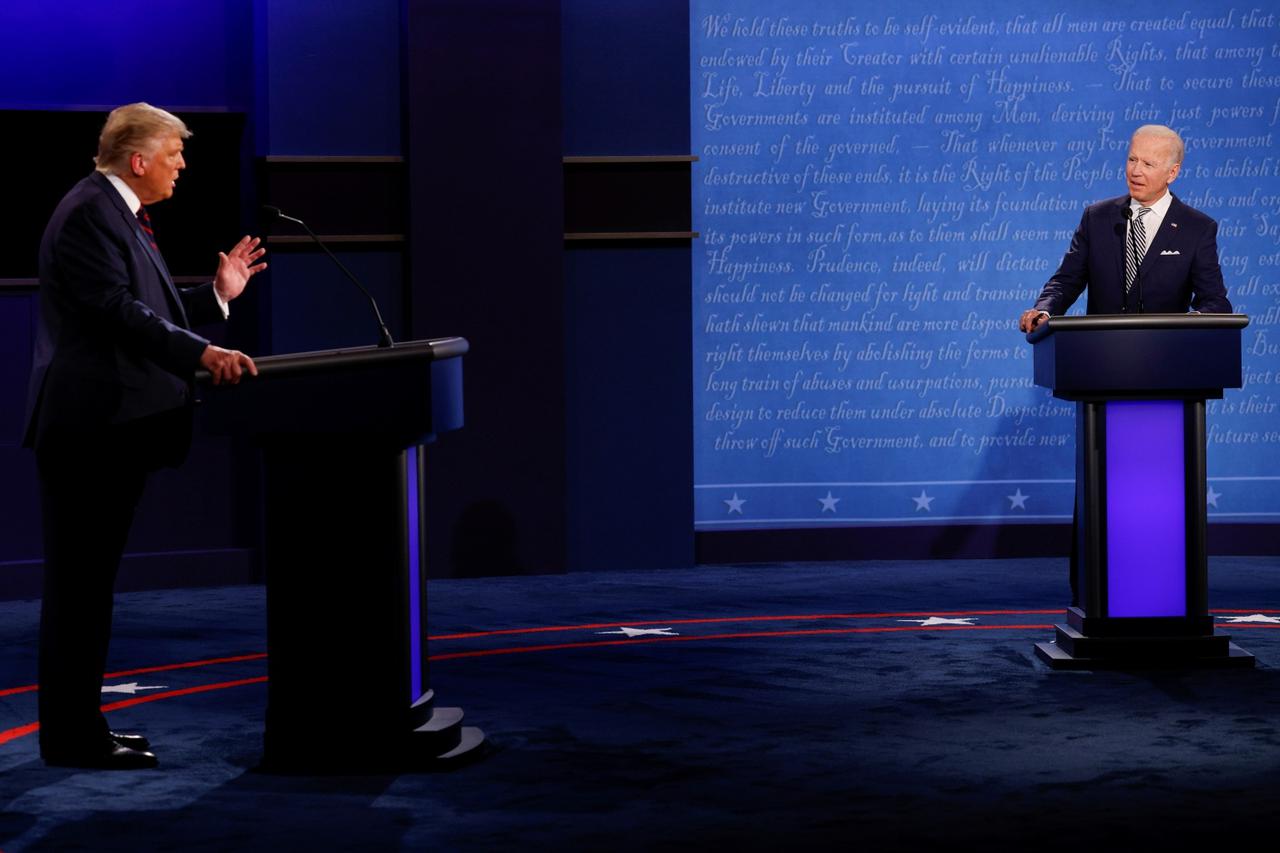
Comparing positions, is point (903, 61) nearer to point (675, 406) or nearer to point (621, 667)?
point (675, 406)

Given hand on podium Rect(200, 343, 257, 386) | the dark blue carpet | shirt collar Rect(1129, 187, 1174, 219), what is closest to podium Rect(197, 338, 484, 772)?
the dark blue carpet

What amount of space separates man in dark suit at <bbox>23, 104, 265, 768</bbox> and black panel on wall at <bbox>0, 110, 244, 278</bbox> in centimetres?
337

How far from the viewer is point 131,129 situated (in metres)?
4.24

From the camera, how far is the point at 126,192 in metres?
4.25

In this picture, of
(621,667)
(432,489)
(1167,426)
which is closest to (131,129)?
(621,667)

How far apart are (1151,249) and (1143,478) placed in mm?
796

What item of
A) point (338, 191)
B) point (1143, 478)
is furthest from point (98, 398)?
point (338, 191)

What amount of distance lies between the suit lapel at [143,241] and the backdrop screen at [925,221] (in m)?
4.19

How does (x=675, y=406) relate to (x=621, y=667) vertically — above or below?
above

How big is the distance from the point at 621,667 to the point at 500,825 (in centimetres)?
196

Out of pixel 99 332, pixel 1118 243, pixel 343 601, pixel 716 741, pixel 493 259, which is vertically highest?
pixel 493 259

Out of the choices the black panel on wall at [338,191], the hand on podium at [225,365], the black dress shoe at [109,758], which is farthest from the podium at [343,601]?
the black panel on wall at [338,191]

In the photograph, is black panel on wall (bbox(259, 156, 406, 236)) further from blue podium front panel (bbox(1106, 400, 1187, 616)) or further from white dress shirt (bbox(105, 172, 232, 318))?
blue podium front panel (bbox(1106, 400, 1187, 616))

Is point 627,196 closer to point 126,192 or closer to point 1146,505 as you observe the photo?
point 1146,505
